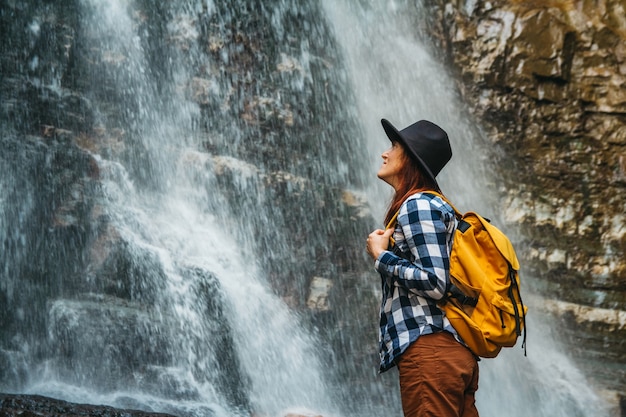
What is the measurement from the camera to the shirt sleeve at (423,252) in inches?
88.9

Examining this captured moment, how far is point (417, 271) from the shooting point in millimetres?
2270

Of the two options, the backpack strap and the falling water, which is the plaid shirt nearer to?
the backpack strap

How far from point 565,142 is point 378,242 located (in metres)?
6.50

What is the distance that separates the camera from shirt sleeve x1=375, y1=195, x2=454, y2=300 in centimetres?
226

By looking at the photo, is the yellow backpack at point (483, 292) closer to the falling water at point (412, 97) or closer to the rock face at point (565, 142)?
the falling water at point (412, 97)

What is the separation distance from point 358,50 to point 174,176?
3.31 meters

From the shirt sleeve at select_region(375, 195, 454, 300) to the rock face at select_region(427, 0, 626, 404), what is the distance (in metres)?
6.03

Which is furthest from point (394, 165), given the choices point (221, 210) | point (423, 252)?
point (221, 210)

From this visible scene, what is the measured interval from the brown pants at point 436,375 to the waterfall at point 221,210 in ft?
11.3

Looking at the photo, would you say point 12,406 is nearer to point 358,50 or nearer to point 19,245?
point 19,245

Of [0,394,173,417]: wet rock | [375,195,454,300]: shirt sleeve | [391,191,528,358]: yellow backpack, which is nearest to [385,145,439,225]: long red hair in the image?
[375,195,454,300]: shirt sleeve

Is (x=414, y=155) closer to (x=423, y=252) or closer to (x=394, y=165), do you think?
(x=394, y=165)

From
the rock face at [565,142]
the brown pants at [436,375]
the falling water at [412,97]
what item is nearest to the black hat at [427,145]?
the brown pants at [436,375]

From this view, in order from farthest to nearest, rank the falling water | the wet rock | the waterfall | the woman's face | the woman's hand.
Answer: the falling water
the waterfall
the wet rock
the woman's face
the woman's hand
